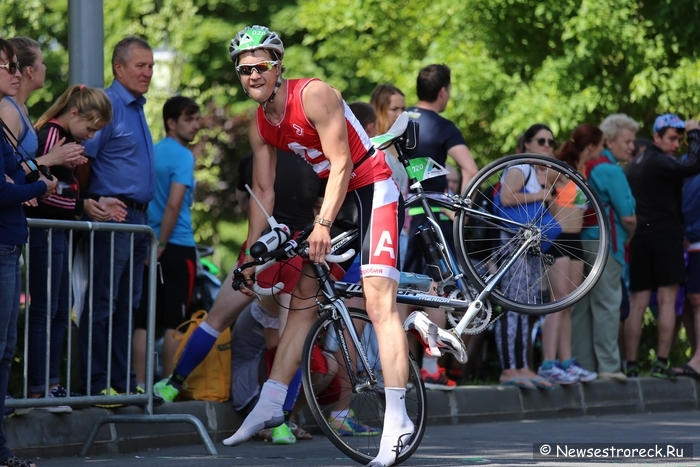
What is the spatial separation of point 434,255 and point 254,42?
1766mm

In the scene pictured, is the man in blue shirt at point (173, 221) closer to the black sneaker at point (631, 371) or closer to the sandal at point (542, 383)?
the sandal at point (542, 383)

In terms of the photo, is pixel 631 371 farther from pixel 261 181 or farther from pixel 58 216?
pixel 58 216

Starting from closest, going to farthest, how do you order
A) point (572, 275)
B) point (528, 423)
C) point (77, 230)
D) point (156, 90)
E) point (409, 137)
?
point (409, 137)
point (77, 230)
point (572, 275)
point (528, 423)
point (156, 90)

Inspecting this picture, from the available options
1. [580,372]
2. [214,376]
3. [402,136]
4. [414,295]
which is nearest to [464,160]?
[402,136]

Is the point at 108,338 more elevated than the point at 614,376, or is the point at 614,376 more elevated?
the point at 108,338

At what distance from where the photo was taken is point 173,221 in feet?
29.8

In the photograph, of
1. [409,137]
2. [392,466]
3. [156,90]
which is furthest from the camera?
[156,90]

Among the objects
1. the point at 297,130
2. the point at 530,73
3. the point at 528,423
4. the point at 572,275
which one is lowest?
the point at 528,423

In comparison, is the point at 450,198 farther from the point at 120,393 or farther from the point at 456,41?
the point at 456,41

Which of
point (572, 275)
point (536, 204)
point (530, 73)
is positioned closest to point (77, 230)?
point (536, 204)

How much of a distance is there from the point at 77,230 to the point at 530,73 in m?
11.9

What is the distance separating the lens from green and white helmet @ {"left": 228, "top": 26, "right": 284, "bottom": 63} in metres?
6.34

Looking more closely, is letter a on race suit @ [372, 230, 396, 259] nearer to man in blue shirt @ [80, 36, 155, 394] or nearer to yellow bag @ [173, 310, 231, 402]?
man in blue shirt @ [80, 36, 155, 394]

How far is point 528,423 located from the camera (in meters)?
9.66
